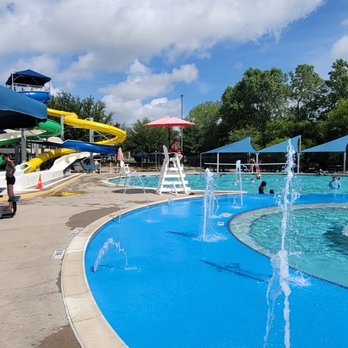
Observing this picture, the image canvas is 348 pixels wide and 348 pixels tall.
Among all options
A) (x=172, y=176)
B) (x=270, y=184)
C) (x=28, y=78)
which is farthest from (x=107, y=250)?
(x=28, y=78)

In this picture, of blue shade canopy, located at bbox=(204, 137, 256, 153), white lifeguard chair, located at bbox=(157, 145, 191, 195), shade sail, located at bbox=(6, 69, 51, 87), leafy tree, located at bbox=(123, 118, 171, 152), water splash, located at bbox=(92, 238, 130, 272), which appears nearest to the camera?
water splash, located at bbox=(92, 238, 130, 272)

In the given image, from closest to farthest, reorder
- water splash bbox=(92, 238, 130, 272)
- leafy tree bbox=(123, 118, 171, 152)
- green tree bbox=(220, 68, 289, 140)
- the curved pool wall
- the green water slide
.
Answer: the curved pool wall → water splash bbox=(92, 238, 130, 272) → the green water slide → green tree bbox=(220, 68, 289, 140) → leafy tree bbox=(123, 118, 171, 152)

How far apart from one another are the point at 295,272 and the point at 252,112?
4170 centimetres

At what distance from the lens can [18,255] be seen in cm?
536

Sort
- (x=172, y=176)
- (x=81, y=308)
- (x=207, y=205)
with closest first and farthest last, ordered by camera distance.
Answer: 1. (x=81, y=308)
2. (x=207, y=205)
3. (x=172, y=176)

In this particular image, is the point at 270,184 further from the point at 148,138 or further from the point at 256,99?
the point at 148,138

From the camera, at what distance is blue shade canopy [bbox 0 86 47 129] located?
552 centimetres

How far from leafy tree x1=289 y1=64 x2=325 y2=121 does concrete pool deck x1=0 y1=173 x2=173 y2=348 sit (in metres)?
36.2

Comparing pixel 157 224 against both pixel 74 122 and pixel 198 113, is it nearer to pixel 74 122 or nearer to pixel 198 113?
pixel 74 122

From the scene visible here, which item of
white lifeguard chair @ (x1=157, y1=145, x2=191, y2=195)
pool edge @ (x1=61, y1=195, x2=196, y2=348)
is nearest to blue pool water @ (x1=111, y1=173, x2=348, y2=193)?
white lifeguard chair @ (x1=157, y1=145, x2=191, y2=195)

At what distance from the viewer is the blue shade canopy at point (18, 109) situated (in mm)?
5516

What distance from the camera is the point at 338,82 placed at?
3781 centimetres

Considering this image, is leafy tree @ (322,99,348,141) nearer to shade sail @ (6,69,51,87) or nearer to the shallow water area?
the shallow water area

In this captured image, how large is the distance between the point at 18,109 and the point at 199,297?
4084 millimetres
